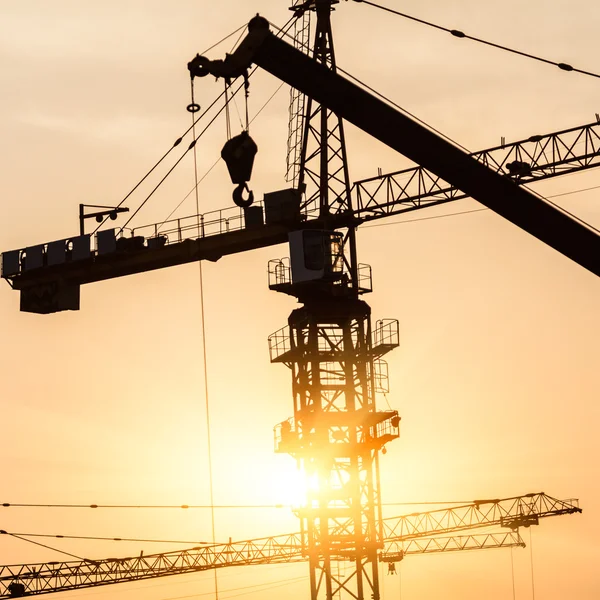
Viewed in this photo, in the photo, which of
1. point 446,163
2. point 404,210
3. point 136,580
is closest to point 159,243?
point 404,210

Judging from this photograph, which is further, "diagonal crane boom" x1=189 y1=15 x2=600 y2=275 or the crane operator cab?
the crane operator cab

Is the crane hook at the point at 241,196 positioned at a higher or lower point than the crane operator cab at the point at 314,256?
lower

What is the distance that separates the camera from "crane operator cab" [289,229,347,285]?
91.4 metres

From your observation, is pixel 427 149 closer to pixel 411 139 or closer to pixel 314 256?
pixel 411 139

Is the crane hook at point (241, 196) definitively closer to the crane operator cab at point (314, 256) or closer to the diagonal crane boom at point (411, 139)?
the diagonal crane boom at point (411, 139)

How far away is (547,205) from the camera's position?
6481 cm

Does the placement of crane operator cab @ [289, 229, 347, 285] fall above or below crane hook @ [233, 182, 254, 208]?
above

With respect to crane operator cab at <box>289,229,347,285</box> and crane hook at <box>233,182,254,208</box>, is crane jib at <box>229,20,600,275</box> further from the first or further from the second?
crane operator cab at <box>289,229,347,285</box>

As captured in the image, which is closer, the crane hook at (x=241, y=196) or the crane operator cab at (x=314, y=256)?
the crane hook at (x=241, y=196)

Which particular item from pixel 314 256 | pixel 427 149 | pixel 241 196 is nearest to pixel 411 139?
pixel 427 149

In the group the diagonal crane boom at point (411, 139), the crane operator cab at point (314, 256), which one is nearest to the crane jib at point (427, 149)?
the diagonal crane boom at point (411, 139)

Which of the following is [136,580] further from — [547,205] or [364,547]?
[547,205]

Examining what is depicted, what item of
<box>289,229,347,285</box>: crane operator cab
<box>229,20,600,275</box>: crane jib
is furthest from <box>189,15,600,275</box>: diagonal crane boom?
<box>289,229,347,285</box>: crane operator cab

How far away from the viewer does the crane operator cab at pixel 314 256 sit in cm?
9144
